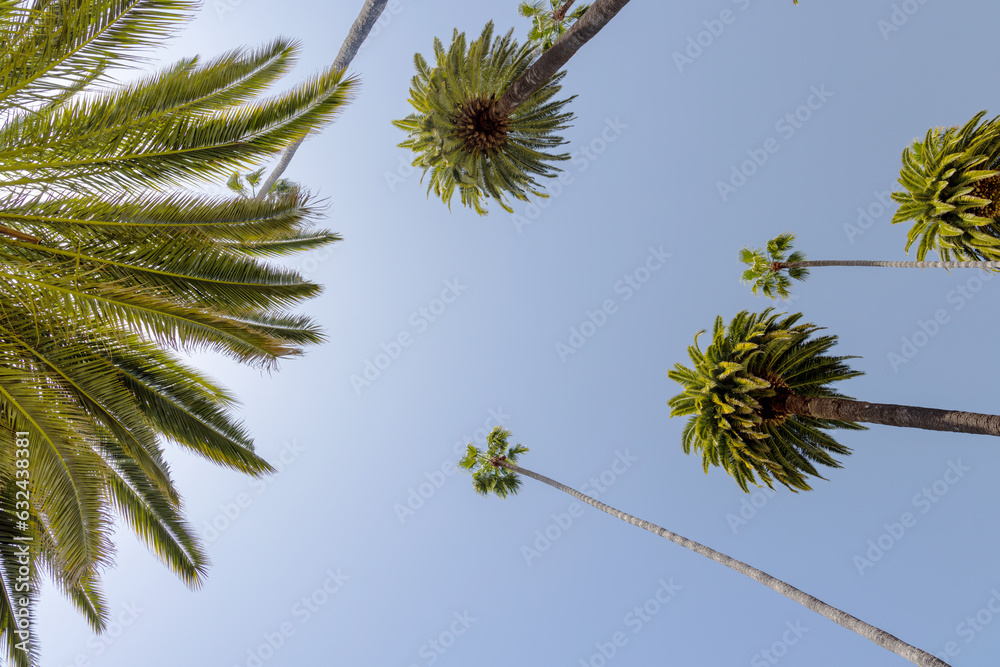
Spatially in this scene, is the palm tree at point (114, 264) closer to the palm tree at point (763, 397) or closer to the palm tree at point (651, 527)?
the palm tree at point (763, 397)

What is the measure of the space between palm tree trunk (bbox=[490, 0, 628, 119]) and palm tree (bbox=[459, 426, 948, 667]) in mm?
9718

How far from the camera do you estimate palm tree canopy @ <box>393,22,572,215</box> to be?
10.2m

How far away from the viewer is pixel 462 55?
10.2m

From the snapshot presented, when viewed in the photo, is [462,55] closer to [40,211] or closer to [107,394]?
[40,211]

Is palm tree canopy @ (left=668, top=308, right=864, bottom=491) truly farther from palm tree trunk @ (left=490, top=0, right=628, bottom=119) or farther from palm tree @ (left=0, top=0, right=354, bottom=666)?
palm tree @ (left=0, top=0, right=354, bottom=666)

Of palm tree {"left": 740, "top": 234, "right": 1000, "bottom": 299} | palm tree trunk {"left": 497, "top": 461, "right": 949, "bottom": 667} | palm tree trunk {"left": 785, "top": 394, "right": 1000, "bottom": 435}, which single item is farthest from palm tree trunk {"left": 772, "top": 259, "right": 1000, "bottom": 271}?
palm tree trunk {"left": 497, "top": 461, "right": 949, "bottom": 667}

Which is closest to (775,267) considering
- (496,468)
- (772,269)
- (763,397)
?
(772,269)

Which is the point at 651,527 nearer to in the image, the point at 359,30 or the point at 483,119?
the point at 483,119

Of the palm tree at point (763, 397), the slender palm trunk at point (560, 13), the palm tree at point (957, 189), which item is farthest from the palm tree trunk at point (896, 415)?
the slender palm trunk at point (560, 13)

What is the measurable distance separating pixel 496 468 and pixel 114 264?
16387 mm

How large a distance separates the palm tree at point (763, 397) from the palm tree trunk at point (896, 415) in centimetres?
Result: 23

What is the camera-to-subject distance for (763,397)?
983 cm

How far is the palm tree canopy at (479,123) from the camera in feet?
33.5

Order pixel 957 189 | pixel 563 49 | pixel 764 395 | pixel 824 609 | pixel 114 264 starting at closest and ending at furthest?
pixel 114 264, pixel 563 49, pixel 824 609, pixel 764 395, pixel 957 189
